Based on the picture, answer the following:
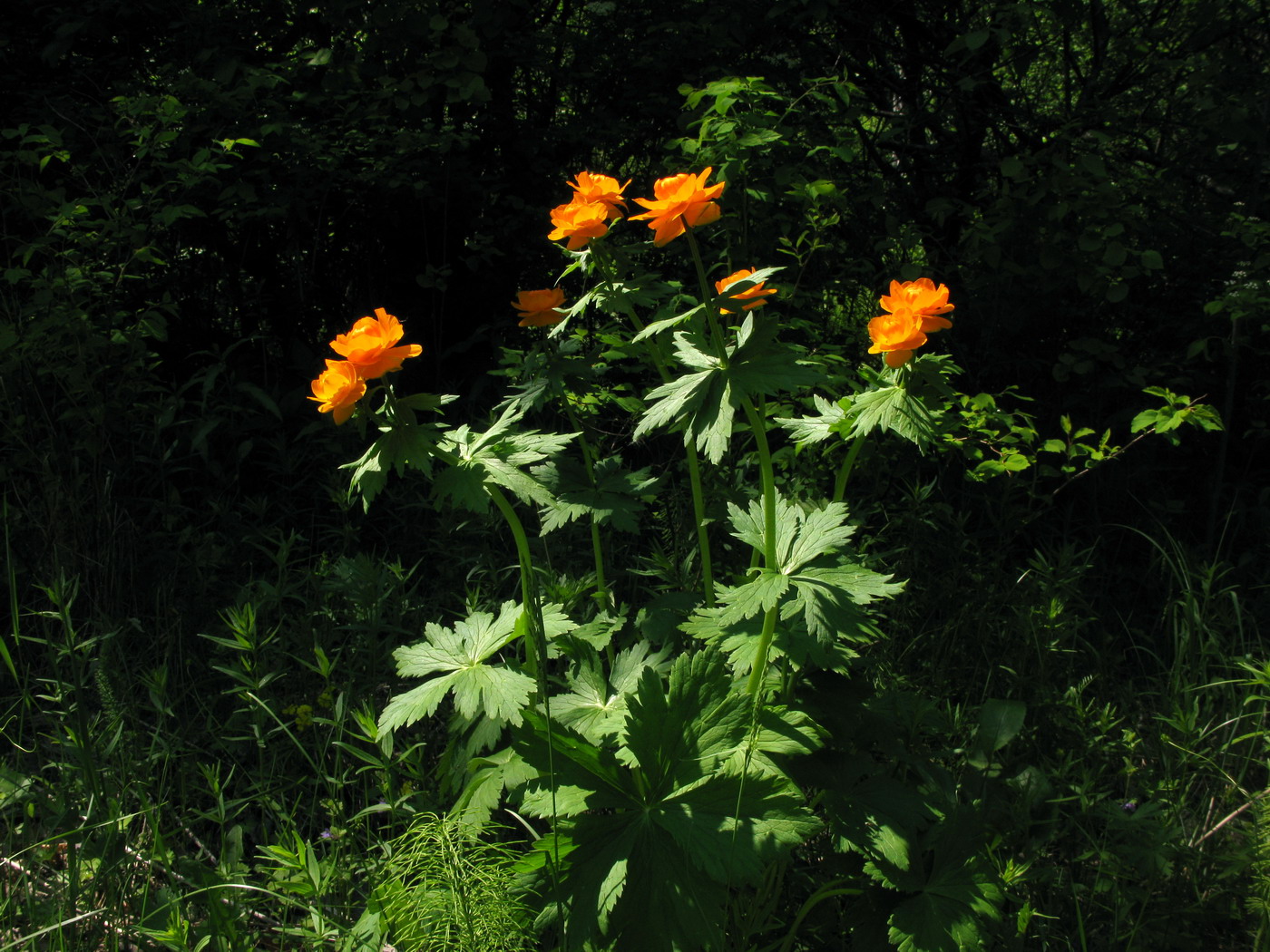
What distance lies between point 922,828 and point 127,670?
6.35 ft

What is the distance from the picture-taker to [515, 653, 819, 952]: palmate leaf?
130cm

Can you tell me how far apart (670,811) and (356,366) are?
81cm

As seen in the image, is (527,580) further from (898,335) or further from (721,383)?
(898,335)

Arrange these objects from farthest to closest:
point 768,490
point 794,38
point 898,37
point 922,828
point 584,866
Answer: point 898,37, point 794,38, point 922,828, point 768,490, point 584,866

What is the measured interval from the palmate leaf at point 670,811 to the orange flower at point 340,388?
1.79 ft

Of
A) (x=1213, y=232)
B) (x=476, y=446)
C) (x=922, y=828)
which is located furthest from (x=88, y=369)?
(x=1213, y=232)

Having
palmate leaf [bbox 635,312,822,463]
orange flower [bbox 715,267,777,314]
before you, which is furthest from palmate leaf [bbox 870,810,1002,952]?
orange flower [bbox 715,267,777,314]

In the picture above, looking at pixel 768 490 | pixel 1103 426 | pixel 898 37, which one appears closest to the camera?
pixel 768 490

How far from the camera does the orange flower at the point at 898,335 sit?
1.43 m

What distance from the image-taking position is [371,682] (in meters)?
2.14

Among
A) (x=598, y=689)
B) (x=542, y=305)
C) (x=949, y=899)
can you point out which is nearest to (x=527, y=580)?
(x=598, y=689)

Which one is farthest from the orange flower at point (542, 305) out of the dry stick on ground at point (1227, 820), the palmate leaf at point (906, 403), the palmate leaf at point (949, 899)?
the dry stick on ground at point (1227, 820)

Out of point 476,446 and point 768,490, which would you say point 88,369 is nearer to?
point 476,446

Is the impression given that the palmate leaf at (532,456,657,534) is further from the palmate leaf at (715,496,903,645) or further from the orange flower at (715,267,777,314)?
the orange flower at (715,267,777,314)
